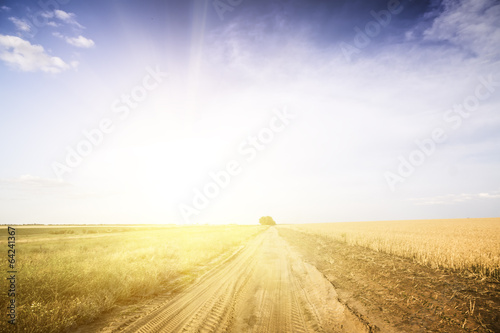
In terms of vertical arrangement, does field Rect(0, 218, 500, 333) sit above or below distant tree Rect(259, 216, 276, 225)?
above

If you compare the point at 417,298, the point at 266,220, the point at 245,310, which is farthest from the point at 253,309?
the point at 266,220

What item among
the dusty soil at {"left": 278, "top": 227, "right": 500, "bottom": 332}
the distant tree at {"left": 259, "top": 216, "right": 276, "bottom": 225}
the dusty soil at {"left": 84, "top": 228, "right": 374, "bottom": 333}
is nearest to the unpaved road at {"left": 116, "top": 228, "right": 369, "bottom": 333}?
the dusty soil at {"left": 84, "top": 228, "right": 374, "bottom": 333}

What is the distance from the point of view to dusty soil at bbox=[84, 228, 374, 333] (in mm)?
4848

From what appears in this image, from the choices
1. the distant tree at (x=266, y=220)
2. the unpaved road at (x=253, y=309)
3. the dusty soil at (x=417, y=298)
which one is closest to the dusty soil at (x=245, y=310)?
the unpaved road at (x=253, y=309)

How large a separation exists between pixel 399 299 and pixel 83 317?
9.59 metres

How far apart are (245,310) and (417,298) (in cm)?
578

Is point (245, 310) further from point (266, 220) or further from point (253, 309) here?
point (266, 220)

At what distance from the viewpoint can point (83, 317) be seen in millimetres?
5207

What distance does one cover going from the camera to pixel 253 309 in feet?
19.1

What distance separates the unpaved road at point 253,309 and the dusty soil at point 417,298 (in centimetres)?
77

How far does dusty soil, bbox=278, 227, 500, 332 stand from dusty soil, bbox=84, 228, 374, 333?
0.73 meters

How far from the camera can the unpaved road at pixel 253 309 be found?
4.84 meters

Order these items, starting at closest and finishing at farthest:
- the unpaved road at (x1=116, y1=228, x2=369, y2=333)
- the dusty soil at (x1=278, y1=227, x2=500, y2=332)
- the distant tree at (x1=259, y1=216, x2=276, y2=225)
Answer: the unpaved road at (x1=116, y1=228, x2=369, y2=333) → the dusty soil at (x1=278, y1=227, x2=500, y2=332) → the distant tree at (x1=259, y1=216, x2=276, y2=225)

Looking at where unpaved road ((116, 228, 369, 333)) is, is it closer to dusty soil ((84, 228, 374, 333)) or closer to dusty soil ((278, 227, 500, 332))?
dusty soil ((84, 228, 374, 333))
